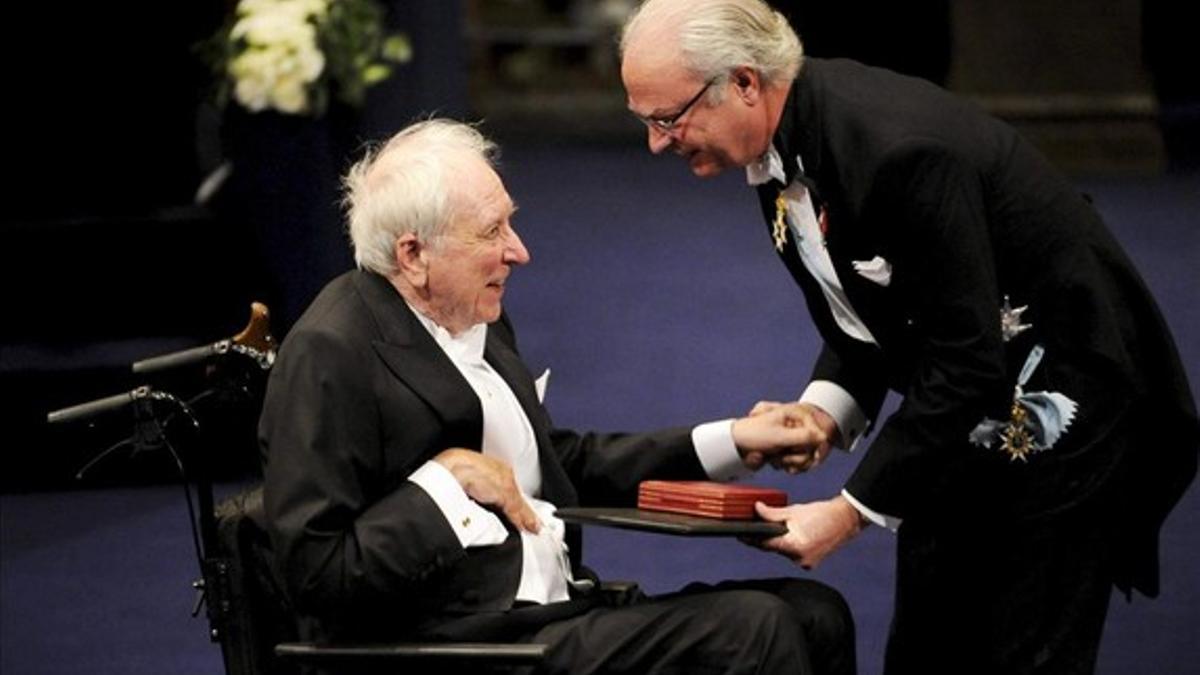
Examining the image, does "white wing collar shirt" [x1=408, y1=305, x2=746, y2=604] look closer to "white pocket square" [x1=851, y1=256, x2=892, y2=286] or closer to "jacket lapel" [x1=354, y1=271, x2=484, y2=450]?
"jacket lapel" [x1=354, y1=271, x2=484, y2=450]

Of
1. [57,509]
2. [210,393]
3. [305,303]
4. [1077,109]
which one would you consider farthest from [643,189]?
[210,393]

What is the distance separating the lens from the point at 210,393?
12.4 ft

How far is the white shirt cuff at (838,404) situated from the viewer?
3.98 metres

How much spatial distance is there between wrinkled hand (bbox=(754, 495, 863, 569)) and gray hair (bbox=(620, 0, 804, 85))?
→ 2.08ft

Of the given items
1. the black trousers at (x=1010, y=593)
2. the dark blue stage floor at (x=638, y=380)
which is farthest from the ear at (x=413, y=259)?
the dark blue stage floor at (x=638, y=380)

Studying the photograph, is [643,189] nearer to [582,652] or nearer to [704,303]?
[704,303]

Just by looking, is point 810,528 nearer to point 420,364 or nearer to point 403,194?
point 420,364

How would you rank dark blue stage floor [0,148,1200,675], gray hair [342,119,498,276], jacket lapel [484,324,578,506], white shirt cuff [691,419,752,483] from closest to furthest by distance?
1. gray hair [342,119,498,276]
2. jacket lapel [484,324,578,506]
3. white shirt cuff [691,419,752,483]
4. dark blue stage floor [0,148,1200,675]

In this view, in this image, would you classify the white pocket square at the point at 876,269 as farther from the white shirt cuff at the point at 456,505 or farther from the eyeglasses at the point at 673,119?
the white shirt cuff at the point at 456,505

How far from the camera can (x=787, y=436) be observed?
3934 millimetres

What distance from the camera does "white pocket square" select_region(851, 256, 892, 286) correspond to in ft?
11.8

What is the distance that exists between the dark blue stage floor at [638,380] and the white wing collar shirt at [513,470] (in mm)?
1418

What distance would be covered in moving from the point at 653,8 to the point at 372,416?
707 millimetres

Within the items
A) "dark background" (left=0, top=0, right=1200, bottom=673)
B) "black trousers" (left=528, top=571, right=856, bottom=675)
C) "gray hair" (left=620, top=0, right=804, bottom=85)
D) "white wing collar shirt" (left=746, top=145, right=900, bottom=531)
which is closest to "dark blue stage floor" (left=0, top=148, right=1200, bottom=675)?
"dark background" (left=0, top=0, right=1200, bottom=673)
